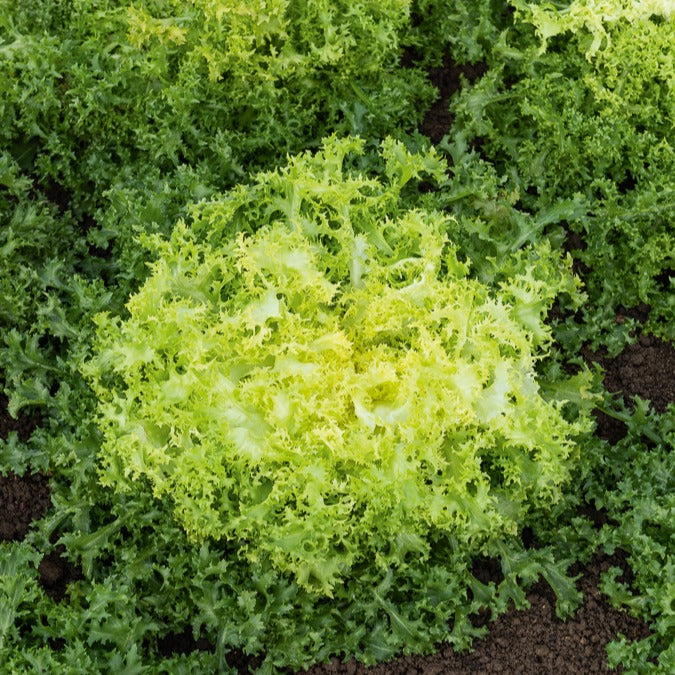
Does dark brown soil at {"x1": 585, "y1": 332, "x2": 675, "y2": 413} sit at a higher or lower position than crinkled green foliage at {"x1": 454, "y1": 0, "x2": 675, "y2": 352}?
lower

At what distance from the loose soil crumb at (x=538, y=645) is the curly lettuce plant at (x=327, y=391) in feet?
1.32

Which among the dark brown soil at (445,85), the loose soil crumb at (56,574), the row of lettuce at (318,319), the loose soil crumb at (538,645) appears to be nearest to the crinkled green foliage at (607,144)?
the row of lettuce at (318,319)

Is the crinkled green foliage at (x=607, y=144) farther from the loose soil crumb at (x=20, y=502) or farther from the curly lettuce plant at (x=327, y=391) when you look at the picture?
the loose soil crumb at (x=20, y=502)

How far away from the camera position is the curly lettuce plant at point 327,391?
4266 mm

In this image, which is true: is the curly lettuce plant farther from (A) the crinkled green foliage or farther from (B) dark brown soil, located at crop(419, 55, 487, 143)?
A: (B) dark brown soil, located at crop(419, 55, 487, 143)

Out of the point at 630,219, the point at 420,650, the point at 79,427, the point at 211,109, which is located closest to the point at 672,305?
the point at 630,219

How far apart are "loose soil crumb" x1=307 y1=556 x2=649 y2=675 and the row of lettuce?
0.08 m

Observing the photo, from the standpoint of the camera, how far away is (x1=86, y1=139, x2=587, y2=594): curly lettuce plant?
4.27 m

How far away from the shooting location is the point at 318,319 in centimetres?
451

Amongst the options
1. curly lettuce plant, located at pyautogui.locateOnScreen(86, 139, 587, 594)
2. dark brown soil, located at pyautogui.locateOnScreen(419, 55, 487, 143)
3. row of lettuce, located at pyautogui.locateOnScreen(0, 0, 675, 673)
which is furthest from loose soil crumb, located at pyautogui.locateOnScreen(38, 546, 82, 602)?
dark brown soil, located at pyautogui.locateOnScreen(419, 55, 487, 143)

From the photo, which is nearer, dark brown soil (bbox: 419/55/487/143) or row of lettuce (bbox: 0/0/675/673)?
row of lettuce (bbox: 0/0/675/673)

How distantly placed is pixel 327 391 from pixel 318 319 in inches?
14.1

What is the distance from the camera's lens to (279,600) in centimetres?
448

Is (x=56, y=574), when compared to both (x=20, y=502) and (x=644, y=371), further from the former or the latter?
(x=644, y=371)
